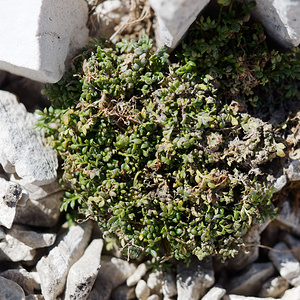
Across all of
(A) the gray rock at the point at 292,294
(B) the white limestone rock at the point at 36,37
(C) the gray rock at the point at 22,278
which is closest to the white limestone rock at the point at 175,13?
(B) the white limestone rock at the point at 36,37

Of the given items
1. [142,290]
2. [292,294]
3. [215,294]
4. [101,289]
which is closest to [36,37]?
[101,289]

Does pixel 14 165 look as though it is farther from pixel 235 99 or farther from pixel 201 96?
pixel 235 99

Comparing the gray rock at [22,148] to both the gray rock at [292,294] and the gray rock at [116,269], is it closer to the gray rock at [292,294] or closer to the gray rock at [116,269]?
the gray rock at [116,269]

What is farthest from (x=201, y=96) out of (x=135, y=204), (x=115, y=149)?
(x=135, y=204)

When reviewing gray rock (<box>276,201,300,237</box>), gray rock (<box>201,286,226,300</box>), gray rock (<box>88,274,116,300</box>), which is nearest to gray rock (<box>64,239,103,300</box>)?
gray rock (<box>88,274,116,300</box>)

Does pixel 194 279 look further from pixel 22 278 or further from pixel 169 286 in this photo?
pixel 22 278

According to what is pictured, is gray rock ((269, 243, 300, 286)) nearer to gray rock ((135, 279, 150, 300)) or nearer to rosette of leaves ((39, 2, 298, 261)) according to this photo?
rosette of leaves ((39, 2, 298, 261))
